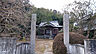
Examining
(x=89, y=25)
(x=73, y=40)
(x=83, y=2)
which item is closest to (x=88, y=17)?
(x=89, y=25)

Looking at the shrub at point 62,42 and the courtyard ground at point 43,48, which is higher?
the shrub at point 62,42

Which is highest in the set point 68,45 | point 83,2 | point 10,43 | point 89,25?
point 83,2

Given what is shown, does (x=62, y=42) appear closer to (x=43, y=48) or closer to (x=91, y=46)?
(x=91, y=46)

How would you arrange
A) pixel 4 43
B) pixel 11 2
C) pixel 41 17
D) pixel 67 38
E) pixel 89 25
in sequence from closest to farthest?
pixel 4 43
pixel 11 2
pixel 67 38
pixel 89 25
pixel 41 17

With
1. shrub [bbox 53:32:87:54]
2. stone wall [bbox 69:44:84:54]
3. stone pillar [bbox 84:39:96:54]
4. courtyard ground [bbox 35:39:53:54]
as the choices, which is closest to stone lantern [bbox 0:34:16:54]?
stone pillar [bbox 84:39:96:54]

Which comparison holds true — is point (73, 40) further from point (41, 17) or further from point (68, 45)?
point (41, 17)

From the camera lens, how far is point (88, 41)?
3094 mm

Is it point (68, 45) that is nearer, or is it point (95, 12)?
point (68, 45)

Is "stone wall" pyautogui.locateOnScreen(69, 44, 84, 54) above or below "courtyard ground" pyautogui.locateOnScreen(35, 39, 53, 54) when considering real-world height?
above

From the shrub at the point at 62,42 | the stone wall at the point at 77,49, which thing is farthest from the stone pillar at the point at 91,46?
the shrub at the point at 62,42

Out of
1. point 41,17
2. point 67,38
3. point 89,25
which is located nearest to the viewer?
point 67,38

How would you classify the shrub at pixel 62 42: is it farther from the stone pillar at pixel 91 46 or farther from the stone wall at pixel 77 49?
the stone pillar at pixel 91 46

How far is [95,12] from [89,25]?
1.52 meters

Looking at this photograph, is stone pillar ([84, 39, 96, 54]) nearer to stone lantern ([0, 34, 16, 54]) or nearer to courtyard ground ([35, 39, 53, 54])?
Answer: stone lantern ([0, 34, 16, 54])
